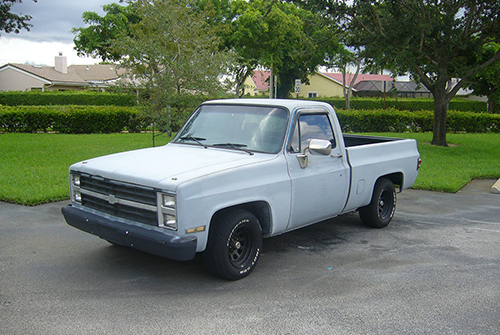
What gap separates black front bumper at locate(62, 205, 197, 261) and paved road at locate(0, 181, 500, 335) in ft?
1.53

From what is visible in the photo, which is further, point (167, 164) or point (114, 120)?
point (114, 120)

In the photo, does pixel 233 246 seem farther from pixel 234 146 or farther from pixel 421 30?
pixel 421 30

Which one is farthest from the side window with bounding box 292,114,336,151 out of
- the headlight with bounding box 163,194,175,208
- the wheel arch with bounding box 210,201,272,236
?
the headlight with bounding box 163,194,175,208

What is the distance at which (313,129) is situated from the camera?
5957mm

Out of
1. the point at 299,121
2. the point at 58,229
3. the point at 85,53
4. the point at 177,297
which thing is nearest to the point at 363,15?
the point at 299,121

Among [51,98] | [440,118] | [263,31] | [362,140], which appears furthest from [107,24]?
[362,140]

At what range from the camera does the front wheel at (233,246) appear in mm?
4641

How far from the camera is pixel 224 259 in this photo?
468cm

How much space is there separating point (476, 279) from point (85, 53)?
132 feet

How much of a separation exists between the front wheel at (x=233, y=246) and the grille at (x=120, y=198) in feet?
2.01

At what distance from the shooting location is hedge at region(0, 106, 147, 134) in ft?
68.6

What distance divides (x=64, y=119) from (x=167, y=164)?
1809 cm

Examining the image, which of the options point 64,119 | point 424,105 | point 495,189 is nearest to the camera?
point 495,189

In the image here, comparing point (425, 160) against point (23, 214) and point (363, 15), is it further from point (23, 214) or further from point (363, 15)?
point (23, 214)
